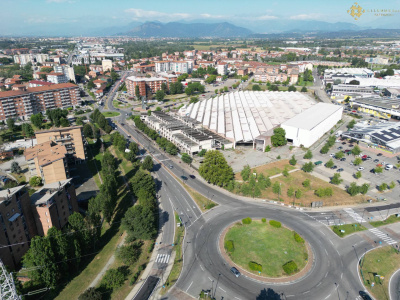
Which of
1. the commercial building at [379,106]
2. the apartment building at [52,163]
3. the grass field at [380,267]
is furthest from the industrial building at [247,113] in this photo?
the apartment building at [52,163]

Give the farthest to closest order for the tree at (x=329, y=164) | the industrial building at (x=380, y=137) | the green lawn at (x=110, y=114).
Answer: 1. the green lawn at (x=110, y=114)
2. the industrial building at (x=380, y=137)
3. the tree at (x=329, y=164)

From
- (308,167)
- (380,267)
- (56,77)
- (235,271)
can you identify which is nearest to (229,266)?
(235,271)

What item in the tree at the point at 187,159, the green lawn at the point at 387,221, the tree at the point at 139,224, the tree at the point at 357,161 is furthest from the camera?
the tree at the point at 187,159

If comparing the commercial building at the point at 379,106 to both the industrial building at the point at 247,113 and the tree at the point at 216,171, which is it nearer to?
the industrial building at the point at 247,113

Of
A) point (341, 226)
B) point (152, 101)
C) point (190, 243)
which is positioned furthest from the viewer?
point (152, 101)

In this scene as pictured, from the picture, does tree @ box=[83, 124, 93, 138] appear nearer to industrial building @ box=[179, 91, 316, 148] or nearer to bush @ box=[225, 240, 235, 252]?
industrial building @ box=[179, 91, 316, 148]

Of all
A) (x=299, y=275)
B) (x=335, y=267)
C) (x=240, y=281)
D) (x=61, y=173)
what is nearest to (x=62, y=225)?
(x=61, y=173)

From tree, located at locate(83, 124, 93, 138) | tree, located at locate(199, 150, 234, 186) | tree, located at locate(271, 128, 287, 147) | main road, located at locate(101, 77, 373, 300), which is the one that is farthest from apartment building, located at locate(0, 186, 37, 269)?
tree, located at locate(271, 128, 287, 147)

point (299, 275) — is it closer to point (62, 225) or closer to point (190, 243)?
point (190, 243)
